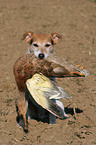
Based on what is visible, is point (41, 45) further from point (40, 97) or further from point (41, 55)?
point (40, 97)

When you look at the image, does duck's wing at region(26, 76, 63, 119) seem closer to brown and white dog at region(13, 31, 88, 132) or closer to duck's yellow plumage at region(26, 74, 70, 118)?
duck's yellow plumage at region(26, 74, 70, 118)

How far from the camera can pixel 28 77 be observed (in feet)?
14.5

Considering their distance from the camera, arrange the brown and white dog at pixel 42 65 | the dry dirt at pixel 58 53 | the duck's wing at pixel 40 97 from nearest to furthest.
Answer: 1. the duck's wing at pixel 40 97
2. the brown and white dog at pixel 42 65
3. the dry dirt at pixel 58 53

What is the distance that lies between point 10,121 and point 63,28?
223 inches

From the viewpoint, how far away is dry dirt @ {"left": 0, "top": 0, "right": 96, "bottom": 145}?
5105mm

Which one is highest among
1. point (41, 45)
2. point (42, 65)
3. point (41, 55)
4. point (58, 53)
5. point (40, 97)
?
point (41, 45)

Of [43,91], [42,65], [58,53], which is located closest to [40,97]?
[43,91]

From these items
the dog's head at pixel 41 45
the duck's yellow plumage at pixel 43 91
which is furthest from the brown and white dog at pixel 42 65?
the duck's yellow plumage at pixel 43 91

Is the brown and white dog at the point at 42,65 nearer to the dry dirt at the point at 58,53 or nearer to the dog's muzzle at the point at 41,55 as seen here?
the dog's muzzle at the point at 41,55

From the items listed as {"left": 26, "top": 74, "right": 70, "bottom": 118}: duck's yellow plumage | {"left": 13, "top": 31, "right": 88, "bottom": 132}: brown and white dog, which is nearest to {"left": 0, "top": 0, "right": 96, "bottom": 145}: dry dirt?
{"left": 26, "top": 74, "right": 70, "bottom": 118}: duck's yellow plumage

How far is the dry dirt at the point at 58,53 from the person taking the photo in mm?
5105

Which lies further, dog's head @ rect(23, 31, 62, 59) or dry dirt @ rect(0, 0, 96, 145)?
dry dirt @ rect(0, 0, 96, 145)

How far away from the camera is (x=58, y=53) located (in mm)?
8414

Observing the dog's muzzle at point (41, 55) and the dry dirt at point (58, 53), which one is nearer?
the dog's muzzle at point (41, 55)
